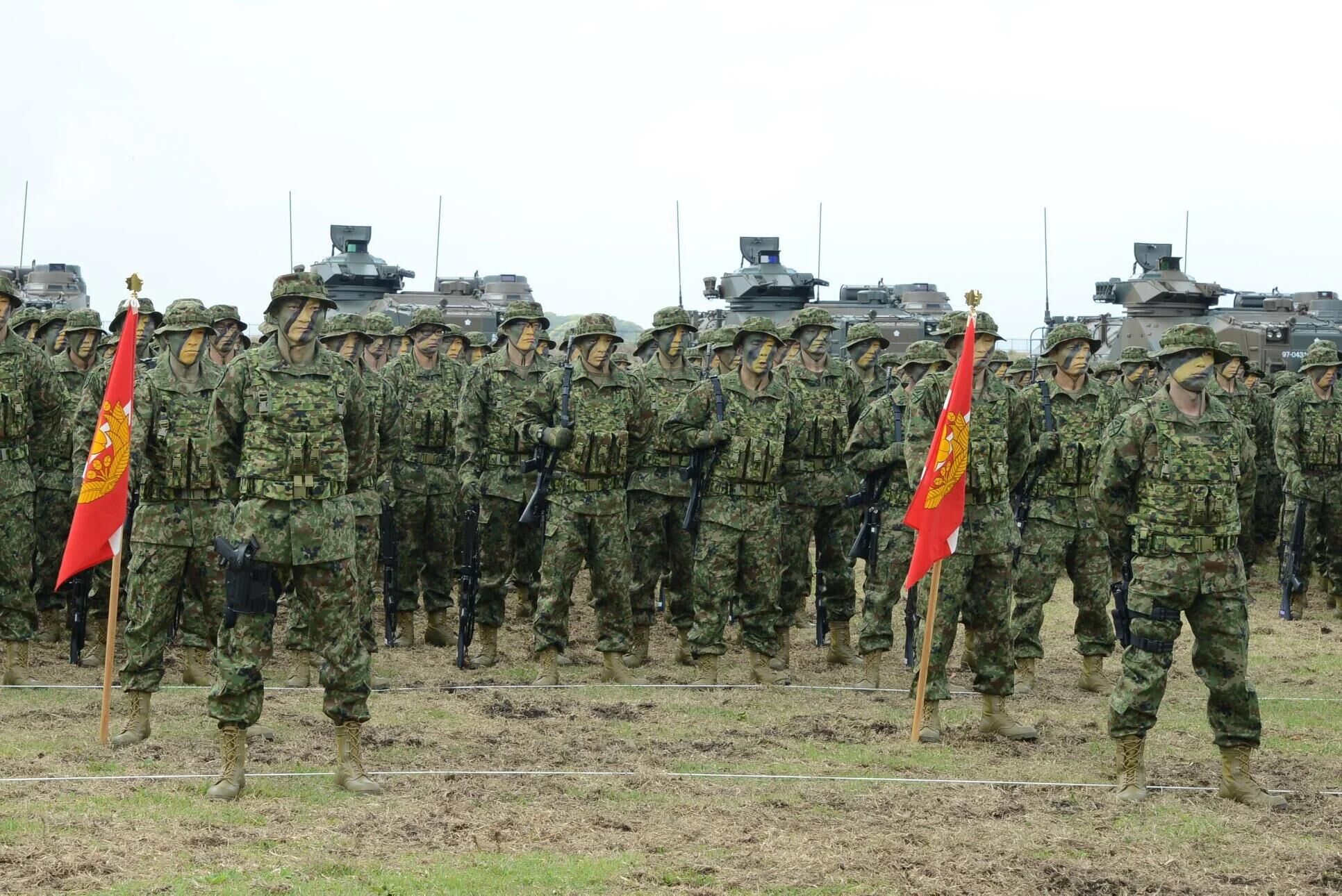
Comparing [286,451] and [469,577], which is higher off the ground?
[286,451]

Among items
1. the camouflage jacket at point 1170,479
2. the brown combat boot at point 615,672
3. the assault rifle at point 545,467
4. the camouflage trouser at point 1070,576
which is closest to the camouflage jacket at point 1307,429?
the camouflage trouser at point 1070,576

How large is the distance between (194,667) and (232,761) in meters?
3.05

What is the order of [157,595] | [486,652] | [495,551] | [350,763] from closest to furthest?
[350,763] → [157,595] → [486,652] → [495,551]

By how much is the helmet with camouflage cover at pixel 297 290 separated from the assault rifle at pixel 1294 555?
33.8 ft

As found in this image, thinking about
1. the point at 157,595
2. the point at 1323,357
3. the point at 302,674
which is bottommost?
the point at 302,674

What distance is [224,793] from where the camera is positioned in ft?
25.6

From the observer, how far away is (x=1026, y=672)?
38.3ft

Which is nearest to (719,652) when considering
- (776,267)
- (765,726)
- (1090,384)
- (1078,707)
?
(765,726)

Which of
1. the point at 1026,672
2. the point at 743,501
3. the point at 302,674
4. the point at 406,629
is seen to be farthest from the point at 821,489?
the point at 302,674

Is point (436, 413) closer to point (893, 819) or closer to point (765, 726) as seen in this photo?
point (765, 726)

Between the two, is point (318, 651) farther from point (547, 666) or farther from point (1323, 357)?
point (1323, 357)

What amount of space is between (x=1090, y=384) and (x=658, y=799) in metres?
5.89

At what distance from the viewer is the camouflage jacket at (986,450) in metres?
9.50

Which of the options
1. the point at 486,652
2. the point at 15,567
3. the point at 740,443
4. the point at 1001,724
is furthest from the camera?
the point at 486,652
